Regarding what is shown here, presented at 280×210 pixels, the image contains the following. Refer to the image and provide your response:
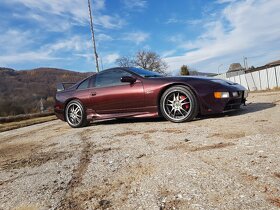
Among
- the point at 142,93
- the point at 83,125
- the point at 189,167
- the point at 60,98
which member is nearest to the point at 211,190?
the point at 189,167

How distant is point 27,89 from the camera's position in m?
38.4

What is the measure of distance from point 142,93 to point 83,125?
1.86 meters

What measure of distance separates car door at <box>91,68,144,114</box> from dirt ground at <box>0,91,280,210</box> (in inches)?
65.4

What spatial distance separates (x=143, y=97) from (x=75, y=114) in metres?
1.98

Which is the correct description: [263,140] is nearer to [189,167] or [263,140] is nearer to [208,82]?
[189,167]

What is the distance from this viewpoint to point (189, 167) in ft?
9.00

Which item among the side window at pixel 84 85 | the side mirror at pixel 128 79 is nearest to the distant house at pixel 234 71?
the side window at pixel 84 85

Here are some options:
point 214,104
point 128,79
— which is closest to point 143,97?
point 128,79

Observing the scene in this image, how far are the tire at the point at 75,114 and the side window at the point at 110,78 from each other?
0.69 meters

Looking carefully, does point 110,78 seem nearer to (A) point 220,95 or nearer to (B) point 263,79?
(A) point 220,95

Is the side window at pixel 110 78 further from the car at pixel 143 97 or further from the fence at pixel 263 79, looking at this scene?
the fence at pixel 263 79

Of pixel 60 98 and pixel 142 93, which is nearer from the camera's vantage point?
pixel 142 93

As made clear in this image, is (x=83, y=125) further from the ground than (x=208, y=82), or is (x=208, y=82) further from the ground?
(x=208, y=82)

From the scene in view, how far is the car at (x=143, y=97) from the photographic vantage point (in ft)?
17.8
